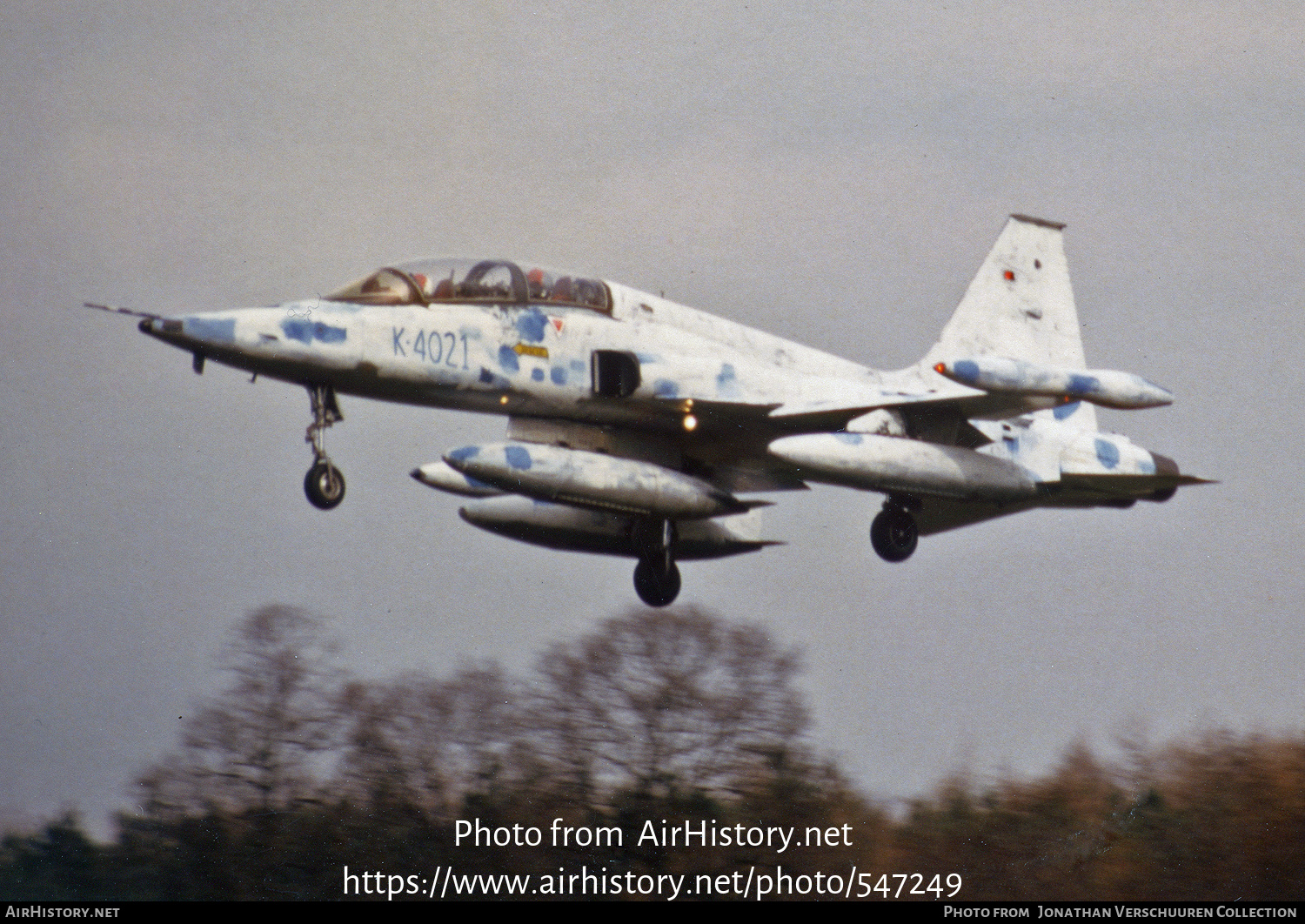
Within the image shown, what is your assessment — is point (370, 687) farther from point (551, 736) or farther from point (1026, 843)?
point (1026, 843)

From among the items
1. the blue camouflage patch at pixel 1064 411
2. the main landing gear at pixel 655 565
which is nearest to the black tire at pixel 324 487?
the main landing gear at pixel 655 565

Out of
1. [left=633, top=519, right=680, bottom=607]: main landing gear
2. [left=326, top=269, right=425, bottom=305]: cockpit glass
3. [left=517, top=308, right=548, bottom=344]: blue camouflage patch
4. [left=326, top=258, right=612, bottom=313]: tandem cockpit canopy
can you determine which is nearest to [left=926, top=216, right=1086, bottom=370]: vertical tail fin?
[left=633, top=519, right=680, bottom=607]: main landing gear

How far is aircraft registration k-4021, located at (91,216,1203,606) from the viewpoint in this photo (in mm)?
19047

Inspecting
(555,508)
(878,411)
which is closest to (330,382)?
(555,508)

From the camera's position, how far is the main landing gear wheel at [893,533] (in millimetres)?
21984

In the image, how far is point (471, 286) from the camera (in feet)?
64.7

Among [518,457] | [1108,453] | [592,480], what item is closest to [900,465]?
[592,480]

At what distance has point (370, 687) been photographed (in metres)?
27.5

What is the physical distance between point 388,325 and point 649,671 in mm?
9421

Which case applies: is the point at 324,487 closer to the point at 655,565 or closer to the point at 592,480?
the point at 592,480

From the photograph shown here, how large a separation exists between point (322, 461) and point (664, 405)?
13.4 ft

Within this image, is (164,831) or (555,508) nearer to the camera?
(555,508)

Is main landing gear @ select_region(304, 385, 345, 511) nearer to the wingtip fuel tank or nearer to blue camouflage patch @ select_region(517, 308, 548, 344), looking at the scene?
blue camouflage patch @ select_region(517, 308, 548, 344)

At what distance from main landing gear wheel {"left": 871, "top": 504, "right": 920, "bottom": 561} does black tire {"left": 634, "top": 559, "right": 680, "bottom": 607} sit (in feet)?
8.51
